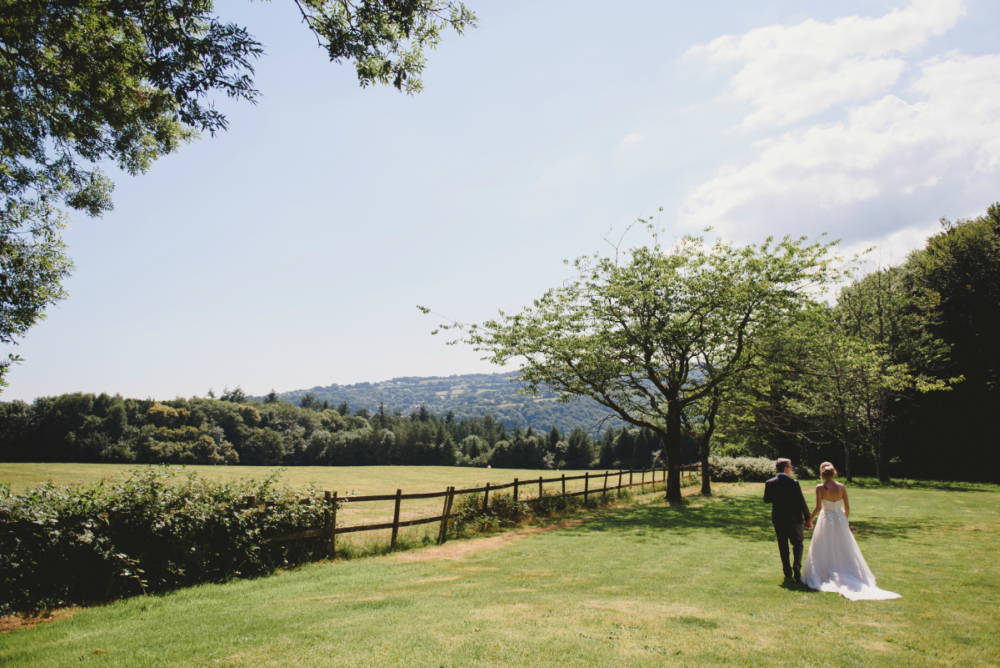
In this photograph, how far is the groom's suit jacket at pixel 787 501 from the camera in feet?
25.9

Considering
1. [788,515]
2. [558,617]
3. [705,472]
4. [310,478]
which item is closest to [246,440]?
[310,478]

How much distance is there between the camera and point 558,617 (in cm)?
590

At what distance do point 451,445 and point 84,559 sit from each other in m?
99.2

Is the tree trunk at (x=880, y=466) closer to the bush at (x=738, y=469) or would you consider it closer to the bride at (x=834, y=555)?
the bush at (x=738, y=469)

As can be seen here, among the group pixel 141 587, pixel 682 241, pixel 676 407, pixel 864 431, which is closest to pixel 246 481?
pixel 141 587

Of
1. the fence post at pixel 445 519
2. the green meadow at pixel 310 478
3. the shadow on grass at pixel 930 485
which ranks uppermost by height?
the fence post at pixel 445 519

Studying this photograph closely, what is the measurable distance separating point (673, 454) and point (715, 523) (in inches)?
252

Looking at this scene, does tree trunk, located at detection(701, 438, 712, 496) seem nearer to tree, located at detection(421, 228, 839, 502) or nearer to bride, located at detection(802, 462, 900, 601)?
tree, located at detection(421, 228, 839, 502)

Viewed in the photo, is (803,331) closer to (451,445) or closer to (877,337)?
(877,337)

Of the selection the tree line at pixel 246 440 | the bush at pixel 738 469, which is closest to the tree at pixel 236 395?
the tree line at pixel 246 440

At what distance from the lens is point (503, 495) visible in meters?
16.9

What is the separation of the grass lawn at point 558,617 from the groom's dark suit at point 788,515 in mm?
561

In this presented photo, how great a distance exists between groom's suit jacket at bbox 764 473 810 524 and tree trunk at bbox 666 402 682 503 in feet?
44.9

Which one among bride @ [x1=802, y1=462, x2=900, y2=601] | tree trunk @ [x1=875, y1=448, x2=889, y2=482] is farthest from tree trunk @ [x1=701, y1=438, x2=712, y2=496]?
bride @ [x1=802, y1=462, x2=900, y2=601]
